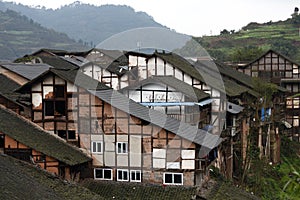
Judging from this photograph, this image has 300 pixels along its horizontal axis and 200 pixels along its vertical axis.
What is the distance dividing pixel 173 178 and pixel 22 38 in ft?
455

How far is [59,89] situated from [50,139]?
2.33 meters

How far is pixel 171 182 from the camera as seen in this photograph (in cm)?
2092

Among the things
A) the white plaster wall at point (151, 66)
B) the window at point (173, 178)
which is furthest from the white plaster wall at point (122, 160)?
the white plaster wall at point (151, 66)

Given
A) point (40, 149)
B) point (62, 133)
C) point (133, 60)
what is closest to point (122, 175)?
point (62, 133)

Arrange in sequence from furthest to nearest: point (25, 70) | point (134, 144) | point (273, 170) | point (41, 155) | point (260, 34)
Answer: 1. point (260, 34)
2. point (273, 170)
3. point (25, 70)
4. point (134, 144)
5. point (41, 155)

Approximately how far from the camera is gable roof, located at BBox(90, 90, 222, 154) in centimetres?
2041

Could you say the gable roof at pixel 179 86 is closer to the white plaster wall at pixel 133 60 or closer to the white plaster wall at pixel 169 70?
the white plaster wall at pixel 169 70

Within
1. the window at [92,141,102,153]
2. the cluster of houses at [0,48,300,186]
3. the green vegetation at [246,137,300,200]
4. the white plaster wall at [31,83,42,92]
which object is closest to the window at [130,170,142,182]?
the cluster of houses at [0,48,300,186]

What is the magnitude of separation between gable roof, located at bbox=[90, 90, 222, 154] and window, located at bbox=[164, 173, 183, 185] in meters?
1.81

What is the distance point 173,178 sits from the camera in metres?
20.9

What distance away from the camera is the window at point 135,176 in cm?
2135

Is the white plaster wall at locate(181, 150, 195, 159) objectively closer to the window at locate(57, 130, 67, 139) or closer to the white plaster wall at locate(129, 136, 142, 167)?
the white plaster wall at locate(129, 136, 142, 167)

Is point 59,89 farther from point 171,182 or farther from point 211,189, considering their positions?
point 211,189

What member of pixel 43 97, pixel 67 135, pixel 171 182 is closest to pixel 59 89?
pixel 43 97
